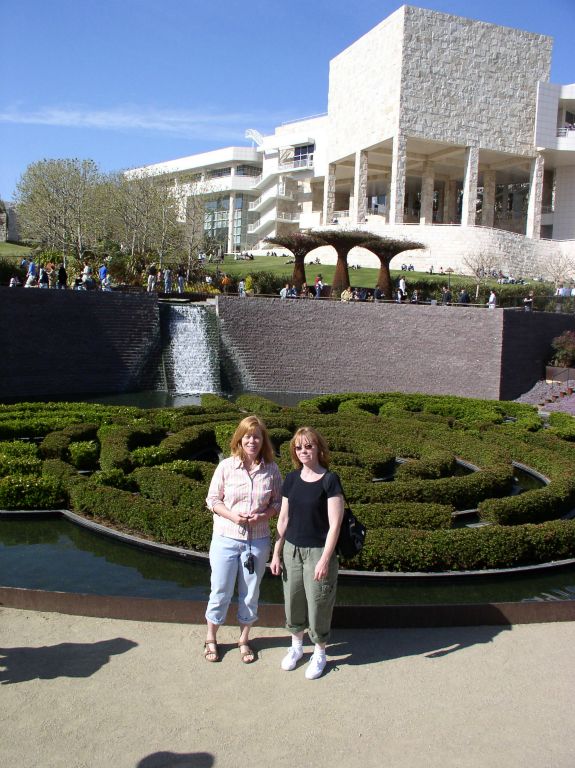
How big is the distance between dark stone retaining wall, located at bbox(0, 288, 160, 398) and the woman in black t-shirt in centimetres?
1894

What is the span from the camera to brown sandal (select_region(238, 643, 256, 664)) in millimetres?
5691

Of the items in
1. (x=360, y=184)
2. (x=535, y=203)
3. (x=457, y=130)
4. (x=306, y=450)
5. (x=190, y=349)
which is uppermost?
(x=457, y=130)

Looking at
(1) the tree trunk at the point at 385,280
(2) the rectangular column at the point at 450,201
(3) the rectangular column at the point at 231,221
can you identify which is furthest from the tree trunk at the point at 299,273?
(3) the rectangular column at the point at 231,221

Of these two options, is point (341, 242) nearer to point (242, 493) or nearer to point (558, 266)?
point (558, 266)

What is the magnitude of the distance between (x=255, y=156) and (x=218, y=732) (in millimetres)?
76833

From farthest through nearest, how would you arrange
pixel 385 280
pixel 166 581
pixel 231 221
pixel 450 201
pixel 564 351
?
pixel 231 221
pixel 450 201
pixel 385 280
pixel 564 351
pixel 166 581

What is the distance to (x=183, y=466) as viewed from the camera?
37.5ft

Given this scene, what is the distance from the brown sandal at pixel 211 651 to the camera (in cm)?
571

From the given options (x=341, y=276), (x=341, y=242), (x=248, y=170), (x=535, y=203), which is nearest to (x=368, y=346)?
(x=341, y=276)

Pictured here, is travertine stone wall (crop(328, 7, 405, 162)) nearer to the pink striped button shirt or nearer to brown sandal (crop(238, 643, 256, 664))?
the pink striped button shirt

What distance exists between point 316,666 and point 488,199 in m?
56.5

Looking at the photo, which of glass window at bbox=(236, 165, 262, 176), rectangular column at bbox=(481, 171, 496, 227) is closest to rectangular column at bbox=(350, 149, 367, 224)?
rectangular column at bbox=(481, 171, 496, 227)

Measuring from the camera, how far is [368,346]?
2747 cm

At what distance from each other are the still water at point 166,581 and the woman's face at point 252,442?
2.92 metres
